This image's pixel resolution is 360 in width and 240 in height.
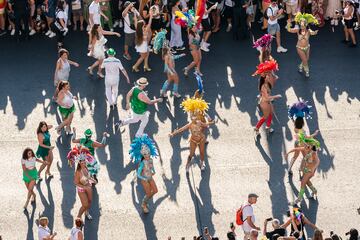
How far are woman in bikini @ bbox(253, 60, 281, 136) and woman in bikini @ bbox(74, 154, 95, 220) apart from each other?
171 inches

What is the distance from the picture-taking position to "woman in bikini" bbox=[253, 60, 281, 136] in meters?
20.1

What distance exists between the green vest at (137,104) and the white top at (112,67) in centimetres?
133

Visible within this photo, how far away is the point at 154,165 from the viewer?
64.4ft

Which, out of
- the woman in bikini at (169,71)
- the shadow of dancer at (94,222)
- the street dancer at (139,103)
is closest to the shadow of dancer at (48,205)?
the shadow of dancer at (94,222)

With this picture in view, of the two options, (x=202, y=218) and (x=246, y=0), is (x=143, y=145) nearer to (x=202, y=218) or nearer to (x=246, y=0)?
(x=202, y=218)

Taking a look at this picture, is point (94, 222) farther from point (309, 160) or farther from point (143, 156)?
point (309, 160)

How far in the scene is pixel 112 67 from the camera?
835 inches

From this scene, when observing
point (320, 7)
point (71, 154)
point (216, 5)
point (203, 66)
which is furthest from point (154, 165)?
point (320, 7)

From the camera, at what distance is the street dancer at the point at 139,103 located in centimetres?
1994

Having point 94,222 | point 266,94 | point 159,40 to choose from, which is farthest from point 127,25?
point 94,222

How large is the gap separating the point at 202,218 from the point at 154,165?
1.97m

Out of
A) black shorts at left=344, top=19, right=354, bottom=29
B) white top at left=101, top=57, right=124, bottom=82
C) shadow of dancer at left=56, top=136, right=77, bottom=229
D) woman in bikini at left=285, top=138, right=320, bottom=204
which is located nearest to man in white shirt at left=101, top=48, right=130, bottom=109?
white top at left=101, top=57, right=124, bottom=82

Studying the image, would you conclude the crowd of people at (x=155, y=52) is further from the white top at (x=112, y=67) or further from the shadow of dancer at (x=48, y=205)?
the shadow of dancer at (x=48, y=205)

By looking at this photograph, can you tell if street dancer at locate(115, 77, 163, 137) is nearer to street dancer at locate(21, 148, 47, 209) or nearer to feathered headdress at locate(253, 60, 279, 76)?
feathered headdress at locate(253, 60, 279, 76)
